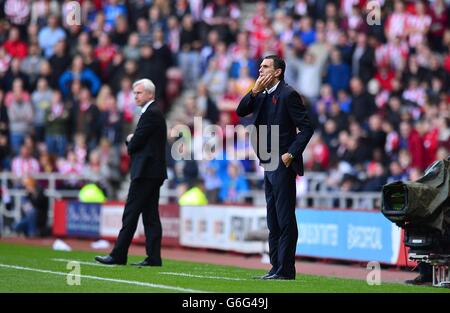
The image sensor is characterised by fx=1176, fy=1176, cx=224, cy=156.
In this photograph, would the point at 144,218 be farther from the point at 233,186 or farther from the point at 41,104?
the point at 41,104

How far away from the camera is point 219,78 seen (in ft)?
88.4

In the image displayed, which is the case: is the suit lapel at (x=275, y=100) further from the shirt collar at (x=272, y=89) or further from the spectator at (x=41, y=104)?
the spectator at (x=41, y=104)

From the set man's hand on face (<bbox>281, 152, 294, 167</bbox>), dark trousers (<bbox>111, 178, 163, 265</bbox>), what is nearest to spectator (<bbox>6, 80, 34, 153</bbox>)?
dark trousers (<bbox>111, 178, 163, 265</bbox>)

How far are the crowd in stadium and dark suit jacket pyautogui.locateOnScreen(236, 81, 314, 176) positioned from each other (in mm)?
7792

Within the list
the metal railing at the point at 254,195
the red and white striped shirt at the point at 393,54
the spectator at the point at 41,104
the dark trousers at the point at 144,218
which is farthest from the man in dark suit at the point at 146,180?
the spectator at the point at 41,104

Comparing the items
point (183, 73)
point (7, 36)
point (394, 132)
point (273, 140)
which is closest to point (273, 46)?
point (183, 73)

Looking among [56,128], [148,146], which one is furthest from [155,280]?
[56,128]

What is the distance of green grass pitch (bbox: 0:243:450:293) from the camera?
1196 cm

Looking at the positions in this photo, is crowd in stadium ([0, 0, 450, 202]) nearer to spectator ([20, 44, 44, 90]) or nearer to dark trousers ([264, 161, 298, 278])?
spectator ([20, 44, 44, 90])

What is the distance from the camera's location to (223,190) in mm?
24172

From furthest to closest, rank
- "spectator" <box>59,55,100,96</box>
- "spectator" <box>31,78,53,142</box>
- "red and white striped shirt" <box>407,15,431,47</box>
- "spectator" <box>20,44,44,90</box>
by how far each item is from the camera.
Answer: "spectator" <box>20,44,44,90</box> < "spectator" <box>59,55,100,96</box> < "spectator" <box>31,78,53,142</box> < "red and white striped shirt" <box>407,15,431,47</box>

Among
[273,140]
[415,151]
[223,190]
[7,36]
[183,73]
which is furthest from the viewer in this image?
[7,36]

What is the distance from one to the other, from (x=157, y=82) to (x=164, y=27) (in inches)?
87.4
